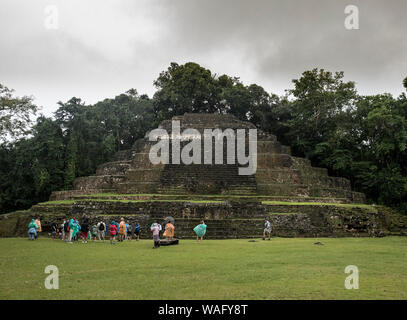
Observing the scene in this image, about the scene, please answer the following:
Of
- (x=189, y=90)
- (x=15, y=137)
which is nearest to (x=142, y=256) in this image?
(x=15, y=137)

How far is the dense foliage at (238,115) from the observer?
2750 cm

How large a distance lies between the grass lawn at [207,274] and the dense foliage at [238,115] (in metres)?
18.3

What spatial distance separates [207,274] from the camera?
7.44 meters

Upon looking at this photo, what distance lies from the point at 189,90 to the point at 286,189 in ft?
56.1

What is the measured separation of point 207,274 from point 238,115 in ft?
104

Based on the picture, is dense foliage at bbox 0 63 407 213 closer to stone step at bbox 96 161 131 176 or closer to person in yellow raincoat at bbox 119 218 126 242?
stone step at bbox 96 161 131 176

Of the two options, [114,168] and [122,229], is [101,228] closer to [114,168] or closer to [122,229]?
[122,229]

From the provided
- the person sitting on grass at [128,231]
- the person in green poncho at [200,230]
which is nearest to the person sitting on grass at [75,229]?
the person sitting on grass at [128,231]

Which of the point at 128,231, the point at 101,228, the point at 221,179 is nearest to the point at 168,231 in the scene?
the point at 128,231

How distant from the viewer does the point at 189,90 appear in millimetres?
36875

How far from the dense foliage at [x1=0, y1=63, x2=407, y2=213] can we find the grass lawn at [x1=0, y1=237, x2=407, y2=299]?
18.3 metres

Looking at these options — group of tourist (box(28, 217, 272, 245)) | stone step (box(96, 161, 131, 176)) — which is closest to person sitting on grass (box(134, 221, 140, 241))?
group of tourist (box(28, 217, 272, 245))

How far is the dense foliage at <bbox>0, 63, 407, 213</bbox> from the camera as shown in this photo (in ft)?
90.2

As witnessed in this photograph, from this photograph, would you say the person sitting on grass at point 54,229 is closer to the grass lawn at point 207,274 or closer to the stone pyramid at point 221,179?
the stone pyramid at point 221,179
